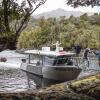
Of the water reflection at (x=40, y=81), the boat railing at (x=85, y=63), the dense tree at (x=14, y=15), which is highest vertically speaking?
the dense tree at (x=14, y=15)

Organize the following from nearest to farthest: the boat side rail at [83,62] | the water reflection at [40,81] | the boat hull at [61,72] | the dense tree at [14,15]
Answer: the dense tree at [14,15] < the boat side rail at [83,62] < the boat hull at [61,72] < the water reflection at [40,81]

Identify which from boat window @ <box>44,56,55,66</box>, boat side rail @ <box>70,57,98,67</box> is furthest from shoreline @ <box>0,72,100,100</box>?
boat window @ <box>44,56,55,66</box>

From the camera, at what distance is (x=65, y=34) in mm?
145125

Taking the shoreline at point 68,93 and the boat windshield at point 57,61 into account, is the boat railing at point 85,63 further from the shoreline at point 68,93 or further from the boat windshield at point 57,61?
the shoreline at point 68,93

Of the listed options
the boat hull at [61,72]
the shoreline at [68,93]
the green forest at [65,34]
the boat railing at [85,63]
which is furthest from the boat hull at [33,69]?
the green forest at [65,34]

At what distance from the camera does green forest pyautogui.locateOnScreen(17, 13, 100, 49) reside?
140 meters

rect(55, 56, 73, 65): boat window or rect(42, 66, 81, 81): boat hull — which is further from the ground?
rect(55, 56, 73, 65): boat window

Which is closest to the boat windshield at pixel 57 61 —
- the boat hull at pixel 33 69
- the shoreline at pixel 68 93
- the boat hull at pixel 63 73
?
the boat hull at pixel 63 73

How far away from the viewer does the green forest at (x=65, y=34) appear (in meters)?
140

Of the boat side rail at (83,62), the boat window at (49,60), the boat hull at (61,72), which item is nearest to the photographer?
the boat side rail at (83,62)

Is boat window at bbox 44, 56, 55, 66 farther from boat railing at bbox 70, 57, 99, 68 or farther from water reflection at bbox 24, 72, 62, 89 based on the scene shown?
boat railing at bbox 70, 57, 99, 68

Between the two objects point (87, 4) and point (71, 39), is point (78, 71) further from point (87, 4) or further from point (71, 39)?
point (71, 39)

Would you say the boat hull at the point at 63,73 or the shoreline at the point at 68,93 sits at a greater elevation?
the shoreline at the point at 68,93

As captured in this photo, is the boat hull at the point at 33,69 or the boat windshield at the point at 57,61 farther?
the boat hull at the point at 33,69
